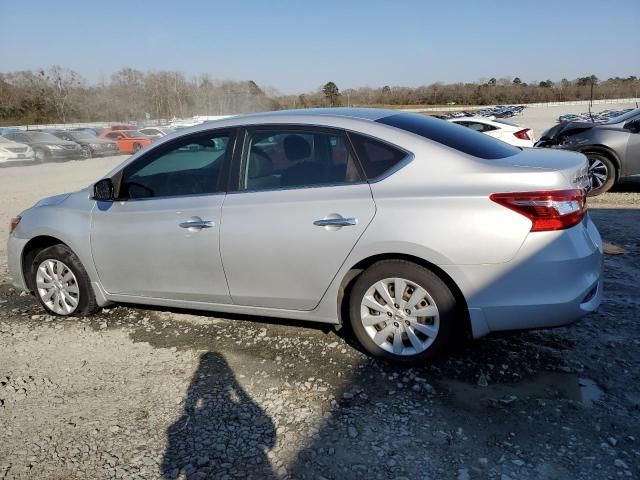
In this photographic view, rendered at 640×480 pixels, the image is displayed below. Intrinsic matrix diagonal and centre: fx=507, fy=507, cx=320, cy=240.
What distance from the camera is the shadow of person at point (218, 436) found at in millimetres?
2459

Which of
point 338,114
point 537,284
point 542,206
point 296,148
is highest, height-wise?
point 338,114

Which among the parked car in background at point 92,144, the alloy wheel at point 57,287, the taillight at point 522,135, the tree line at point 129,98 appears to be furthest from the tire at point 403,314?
the tree line at point 129,98

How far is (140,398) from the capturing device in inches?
124

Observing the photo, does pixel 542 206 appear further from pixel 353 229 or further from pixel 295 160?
pixel 295 160

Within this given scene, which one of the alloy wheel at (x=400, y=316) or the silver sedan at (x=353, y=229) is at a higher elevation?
the silver sedan at (x=353, y=229)

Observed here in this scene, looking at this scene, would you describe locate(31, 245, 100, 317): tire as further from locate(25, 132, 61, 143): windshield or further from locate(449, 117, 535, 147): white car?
locate(25, 132, 61, 143): windshield

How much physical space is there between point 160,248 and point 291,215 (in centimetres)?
111

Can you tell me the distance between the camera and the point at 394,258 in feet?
10.3

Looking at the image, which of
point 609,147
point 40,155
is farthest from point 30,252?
point 40,155

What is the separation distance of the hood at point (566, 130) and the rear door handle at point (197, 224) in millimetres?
7826

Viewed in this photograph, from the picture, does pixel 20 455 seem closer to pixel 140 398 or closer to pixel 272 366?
pixel 140 398

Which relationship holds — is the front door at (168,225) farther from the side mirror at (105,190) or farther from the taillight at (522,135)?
the taillight at (522,135)

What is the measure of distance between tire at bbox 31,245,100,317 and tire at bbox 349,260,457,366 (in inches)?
92.8

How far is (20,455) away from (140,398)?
26.9 inches
